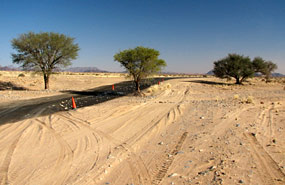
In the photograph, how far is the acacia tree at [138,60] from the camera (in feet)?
63.2

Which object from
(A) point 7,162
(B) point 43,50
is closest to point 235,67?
(B) point 43,50

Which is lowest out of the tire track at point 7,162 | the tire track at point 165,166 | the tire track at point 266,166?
the tire track at point 7,162

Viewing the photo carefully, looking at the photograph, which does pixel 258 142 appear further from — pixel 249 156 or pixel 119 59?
pixel 119 59

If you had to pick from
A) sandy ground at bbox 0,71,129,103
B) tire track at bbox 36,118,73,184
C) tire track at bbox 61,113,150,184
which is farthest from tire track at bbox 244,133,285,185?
sandy ground at bbox 0,71,129,103

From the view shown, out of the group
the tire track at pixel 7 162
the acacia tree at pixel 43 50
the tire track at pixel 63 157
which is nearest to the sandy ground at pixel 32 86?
the acacia tree at pixel 43 50

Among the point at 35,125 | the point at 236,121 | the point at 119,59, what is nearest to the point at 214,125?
the point at 236,121

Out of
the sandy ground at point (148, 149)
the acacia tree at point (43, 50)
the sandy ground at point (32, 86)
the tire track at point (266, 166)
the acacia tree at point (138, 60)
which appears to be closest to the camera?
the tire track at point (266, 166)

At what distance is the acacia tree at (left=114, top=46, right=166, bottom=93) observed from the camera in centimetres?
1925

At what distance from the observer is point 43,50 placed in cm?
2484

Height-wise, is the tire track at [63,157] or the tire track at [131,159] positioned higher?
the tire track at [131,159]

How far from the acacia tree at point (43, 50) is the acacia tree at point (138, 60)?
1067cm

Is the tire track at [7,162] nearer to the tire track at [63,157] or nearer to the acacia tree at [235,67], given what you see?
the tire track at [63,157]

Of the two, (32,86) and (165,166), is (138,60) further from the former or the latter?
(32,86)

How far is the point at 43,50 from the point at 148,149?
2388cm
